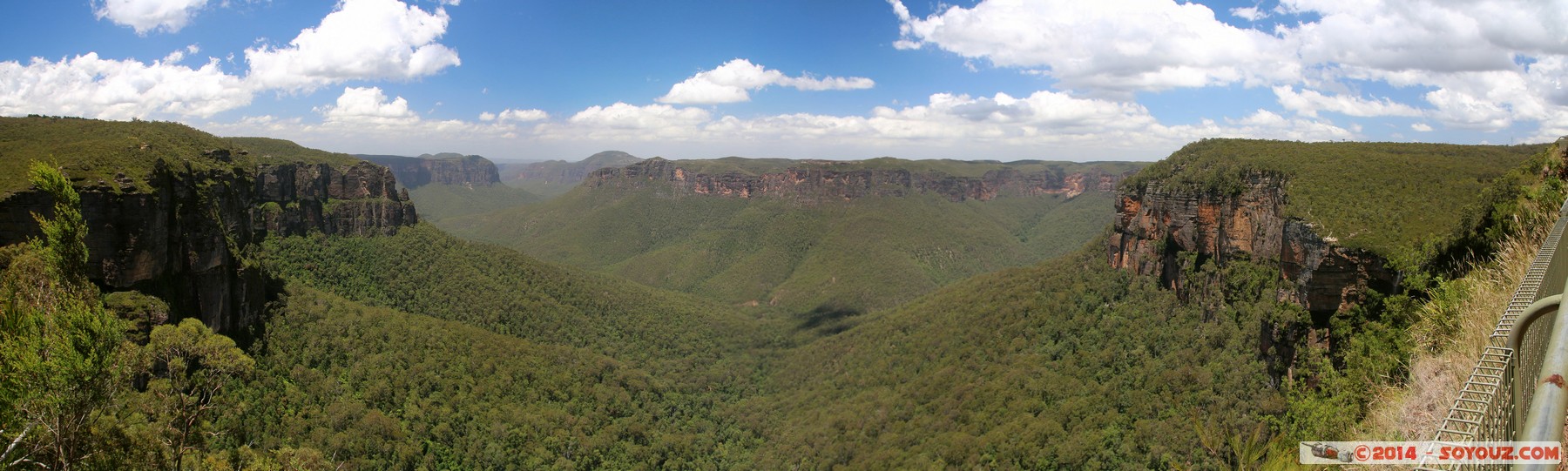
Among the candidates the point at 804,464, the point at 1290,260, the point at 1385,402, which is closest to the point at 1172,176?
the point at 1290,260

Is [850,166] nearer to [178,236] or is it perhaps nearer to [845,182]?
[845,182]

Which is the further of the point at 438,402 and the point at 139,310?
the point at 438,402

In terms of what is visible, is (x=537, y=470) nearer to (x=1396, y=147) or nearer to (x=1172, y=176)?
(x=1172, y=176)

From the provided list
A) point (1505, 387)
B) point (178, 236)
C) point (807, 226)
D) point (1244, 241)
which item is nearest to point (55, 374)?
point (1505, 387)

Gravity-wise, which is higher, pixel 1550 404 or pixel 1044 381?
pixel 1550 404

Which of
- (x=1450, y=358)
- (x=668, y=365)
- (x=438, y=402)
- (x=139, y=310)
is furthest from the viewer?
(x=668, y=365)

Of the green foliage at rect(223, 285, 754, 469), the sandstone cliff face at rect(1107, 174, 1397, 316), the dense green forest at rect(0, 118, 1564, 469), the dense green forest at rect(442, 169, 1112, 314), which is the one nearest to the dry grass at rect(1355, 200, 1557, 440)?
the dense green forest at rect(0, 118, 1564, 469)
